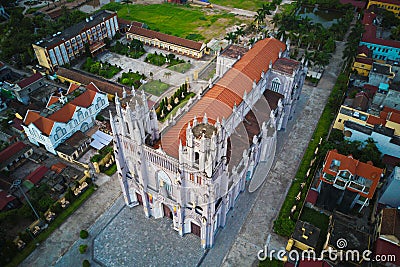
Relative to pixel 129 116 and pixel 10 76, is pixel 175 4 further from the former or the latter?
pixel 129 116

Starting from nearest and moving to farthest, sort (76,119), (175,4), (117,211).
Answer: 1. (117,211)
2. (76,119)
3. (175,4)

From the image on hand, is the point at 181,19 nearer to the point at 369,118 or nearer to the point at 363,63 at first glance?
the point at 363,63

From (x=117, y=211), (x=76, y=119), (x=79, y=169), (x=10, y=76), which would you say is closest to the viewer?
(x=117, y=211)

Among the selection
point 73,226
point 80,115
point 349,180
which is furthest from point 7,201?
point 349,180

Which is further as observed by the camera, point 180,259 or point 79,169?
point 79,169

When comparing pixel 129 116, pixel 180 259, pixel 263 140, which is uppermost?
pixel 129 116

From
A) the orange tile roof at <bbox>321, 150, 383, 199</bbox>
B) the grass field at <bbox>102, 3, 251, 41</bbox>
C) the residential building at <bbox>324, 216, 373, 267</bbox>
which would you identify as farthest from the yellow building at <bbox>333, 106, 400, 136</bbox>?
the grass field at <bbox>102, 3, 251, 41</bbox>

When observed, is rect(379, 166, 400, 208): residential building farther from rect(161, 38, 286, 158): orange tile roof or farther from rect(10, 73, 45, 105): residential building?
rect(10, 73, 45, 105): residential building

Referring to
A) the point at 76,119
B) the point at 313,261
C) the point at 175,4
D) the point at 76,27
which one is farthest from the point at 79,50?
the point at 313,261

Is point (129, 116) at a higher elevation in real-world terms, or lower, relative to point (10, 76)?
higher
